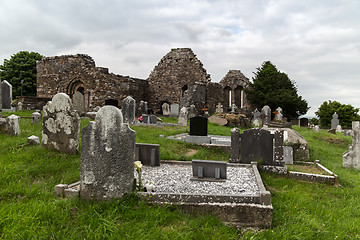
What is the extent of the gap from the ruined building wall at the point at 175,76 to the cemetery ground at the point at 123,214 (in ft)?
63.8

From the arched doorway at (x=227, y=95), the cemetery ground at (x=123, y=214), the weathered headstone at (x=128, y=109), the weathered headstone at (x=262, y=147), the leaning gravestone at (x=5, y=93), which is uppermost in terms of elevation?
the arched doorway at (x=227, y=95)

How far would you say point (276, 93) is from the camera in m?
28.1

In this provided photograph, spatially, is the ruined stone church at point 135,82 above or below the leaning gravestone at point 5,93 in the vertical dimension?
above

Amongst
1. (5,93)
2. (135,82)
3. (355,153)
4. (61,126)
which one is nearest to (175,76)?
(135,82)

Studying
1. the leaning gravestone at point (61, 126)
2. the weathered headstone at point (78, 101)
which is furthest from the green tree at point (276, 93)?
the leaning gravestone at point (61, 126)

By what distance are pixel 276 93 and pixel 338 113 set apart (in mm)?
13526

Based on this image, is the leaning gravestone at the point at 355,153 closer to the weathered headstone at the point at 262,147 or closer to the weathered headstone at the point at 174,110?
the weathered headstone at the point at 262,147

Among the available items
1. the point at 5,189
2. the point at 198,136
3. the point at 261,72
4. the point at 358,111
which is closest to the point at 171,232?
the point at 5,189

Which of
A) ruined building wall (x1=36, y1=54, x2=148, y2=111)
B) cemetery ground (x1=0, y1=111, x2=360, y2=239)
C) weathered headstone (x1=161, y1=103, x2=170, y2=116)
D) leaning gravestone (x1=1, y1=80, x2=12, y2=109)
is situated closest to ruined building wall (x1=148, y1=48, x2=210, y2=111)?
weathered headstone (x1=161, y1=103, x2=170, y2=116)

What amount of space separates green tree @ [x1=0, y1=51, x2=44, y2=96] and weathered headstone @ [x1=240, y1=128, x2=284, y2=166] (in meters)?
32.0

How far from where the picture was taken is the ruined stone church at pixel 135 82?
66.0 ft

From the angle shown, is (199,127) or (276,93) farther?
(276,93)

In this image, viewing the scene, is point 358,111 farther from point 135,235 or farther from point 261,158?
point 135,235

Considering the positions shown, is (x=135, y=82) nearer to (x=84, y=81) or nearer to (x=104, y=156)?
(x=84, y=81)
